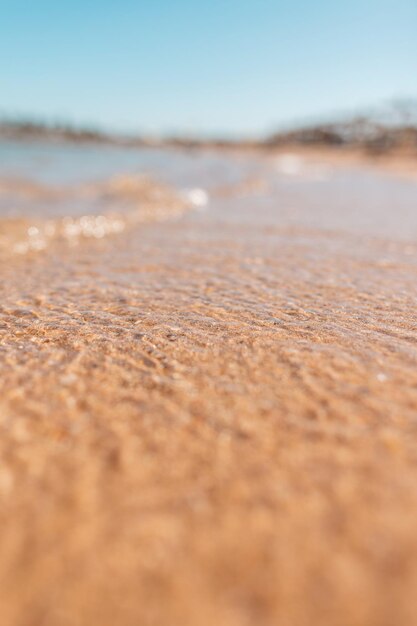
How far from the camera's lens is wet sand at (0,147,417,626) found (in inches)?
27.7

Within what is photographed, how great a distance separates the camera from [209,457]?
0.97 metres

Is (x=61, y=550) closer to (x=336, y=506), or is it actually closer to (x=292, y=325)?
(x=336, y=506)

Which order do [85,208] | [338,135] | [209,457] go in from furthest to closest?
[338,135]
[85,208]
[209,457]

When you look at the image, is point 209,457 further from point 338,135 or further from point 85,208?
point 338,135

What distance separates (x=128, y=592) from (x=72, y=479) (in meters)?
0.28

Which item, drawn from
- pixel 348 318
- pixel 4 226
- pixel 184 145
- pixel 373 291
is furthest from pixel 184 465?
pixel 184 145

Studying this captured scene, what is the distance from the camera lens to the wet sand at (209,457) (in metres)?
0.70

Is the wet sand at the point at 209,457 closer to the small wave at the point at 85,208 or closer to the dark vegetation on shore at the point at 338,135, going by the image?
the small wave at the point at 85,208

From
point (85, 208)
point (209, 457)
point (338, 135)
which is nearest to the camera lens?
point (209, 457)

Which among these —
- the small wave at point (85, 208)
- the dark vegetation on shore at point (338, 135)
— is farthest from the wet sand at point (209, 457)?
the dark vegetation on shore at point (338, 135)

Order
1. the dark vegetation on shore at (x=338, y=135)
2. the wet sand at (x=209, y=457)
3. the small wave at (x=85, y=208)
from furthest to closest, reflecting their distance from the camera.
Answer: the dark vegetation on shore at (x=338, y=135), the small wave at (x=85, y=208), the wet sand at (x=209, y=457)

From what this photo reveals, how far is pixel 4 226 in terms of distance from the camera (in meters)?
4.04

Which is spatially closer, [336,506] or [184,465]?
[336,506]

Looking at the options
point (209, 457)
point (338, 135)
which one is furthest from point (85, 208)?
point (338, 135)
